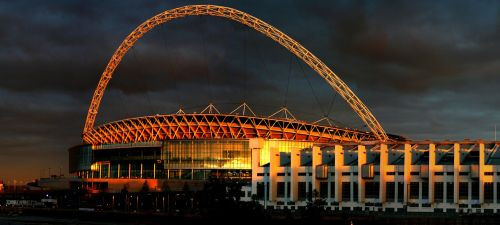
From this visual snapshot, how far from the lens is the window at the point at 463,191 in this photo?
110 metres

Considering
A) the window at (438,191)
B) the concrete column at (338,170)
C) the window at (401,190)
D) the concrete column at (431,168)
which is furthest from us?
the concrete column at (338,170)

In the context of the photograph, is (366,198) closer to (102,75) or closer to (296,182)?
(296,182)

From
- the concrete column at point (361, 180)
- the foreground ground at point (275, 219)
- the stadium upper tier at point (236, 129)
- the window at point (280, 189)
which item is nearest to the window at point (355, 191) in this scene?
the concrete column at point (361, 180)

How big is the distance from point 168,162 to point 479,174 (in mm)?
90226

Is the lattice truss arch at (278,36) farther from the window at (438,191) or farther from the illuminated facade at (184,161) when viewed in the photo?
the window at (438,191)

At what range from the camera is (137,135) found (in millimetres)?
191375

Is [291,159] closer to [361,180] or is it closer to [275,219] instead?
[361,180]

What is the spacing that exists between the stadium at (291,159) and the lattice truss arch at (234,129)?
26 cm

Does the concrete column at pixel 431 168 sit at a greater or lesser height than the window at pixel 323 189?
greater

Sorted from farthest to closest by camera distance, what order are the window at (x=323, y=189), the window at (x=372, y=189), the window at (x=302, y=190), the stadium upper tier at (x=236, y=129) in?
the stadium upper tier at (x=236, y=129)
the window at (x=302, y=190)
the window at (x=323, y=189)
the window at (x=372, y=189)

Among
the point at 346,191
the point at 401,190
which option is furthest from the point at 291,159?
the point at 401,190

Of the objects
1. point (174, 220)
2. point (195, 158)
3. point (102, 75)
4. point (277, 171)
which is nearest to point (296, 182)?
point (277, 171)

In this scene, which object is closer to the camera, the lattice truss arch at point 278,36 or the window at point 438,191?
the window at point 438,191

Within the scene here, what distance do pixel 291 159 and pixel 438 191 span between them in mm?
25541
